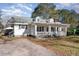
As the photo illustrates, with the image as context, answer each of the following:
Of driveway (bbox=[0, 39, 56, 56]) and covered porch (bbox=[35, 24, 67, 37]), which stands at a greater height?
covered porch (bbox=[35, 24, 67, 37])

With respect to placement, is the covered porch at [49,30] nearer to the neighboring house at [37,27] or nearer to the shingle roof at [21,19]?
the neighboring house at [37,27]

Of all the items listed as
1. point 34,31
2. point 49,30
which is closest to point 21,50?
point 34,31

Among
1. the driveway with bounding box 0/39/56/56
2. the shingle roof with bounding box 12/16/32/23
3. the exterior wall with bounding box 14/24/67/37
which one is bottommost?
the driveway with bounding box 0/39/56/56

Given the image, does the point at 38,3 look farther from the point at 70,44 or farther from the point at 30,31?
the point at 70,44

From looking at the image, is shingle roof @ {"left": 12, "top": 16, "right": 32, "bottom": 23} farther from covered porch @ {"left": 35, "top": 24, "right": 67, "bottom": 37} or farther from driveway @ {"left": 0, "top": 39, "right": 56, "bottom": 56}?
driveway @ {"left": 0, "top": 39, "right": 56, "bottom": 56}

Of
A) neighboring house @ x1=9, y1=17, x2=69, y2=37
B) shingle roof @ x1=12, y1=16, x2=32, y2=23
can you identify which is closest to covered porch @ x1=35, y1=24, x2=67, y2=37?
neighboring house @ x1=9, y1=17, x2=69, y2=37

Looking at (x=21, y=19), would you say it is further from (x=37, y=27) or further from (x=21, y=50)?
(x=21, y=50)
